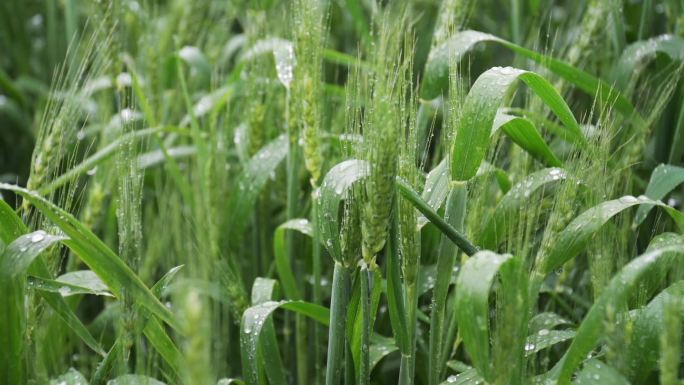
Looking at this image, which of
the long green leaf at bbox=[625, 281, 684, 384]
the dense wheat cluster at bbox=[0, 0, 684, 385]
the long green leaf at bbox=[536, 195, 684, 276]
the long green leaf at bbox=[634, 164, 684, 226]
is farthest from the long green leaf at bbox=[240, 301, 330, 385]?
the long green leaf at bbox=[634, 164, 684, 226]

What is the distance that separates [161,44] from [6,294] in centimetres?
105

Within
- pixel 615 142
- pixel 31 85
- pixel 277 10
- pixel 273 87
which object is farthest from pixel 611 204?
pixel 31 85

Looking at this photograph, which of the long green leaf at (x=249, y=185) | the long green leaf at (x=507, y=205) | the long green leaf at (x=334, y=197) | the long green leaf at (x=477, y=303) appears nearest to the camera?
the long green leaf at (x=477, y=303)

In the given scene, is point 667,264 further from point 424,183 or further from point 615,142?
point 615,142

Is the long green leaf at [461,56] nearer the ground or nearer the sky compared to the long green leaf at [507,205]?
nearer the sky

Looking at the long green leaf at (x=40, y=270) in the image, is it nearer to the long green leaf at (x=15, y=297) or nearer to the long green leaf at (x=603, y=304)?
the long green leaf at (x=15, y=297)

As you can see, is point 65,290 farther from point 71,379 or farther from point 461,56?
point 461,56

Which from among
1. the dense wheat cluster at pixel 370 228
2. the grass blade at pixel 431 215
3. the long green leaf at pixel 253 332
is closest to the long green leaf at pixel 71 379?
the dense wheat cluster at pixel 370 228

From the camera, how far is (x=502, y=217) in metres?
1.29

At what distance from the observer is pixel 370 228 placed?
1.01 metres

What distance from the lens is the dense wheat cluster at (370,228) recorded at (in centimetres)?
101

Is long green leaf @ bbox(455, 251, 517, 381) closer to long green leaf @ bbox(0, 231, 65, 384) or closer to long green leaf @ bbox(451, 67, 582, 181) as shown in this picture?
long green leaf @ bbox(451, 67, 582, 181)

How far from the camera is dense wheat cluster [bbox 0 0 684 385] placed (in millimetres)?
1008

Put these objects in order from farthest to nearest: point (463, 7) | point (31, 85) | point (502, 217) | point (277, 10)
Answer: point (31, 85)
point (277, 10)
point (463, 7)
point (502, 217)
